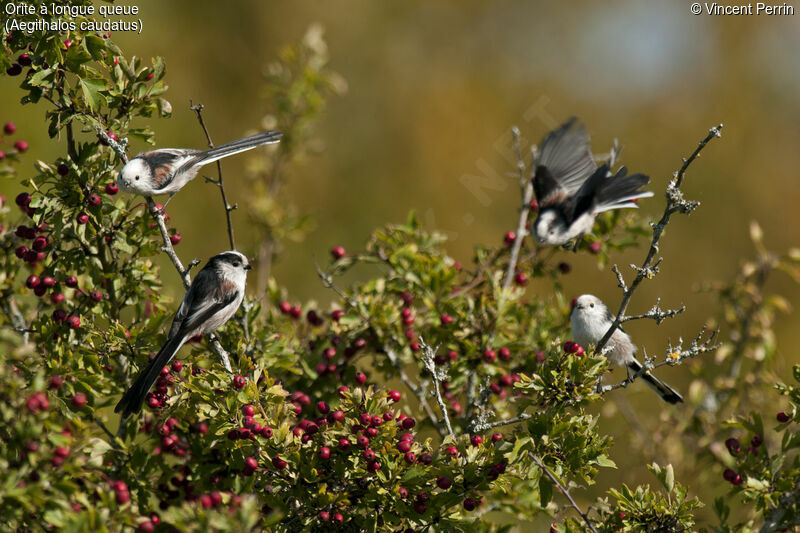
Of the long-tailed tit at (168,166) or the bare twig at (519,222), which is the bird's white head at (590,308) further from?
the long-tailed tit at (168,166)

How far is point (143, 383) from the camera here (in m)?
2.97

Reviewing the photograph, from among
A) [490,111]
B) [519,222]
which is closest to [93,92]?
[519,222]

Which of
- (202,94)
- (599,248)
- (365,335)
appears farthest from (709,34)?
(365,335)

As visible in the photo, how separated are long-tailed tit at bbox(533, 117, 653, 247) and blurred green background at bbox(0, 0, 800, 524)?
407 cm

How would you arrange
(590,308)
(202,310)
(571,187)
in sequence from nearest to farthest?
(202,310), (590,308), (571,187)

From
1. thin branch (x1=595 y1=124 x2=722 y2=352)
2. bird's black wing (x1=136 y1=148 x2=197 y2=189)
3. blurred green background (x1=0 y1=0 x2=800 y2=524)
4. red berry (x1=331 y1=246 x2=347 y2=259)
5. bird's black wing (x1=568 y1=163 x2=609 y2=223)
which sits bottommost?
thin branch (x1=595 y1=124 x2=722 y2=352)

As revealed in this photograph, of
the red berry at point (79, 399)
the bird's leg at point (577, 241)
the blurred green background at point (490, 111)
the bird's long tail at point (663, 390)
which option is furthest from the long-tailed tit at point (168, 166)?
the blurred green background at point (490, 111)

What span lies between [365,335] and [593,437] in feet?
4.77

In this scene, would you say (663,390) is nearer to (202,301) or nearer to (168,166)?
(202,301)

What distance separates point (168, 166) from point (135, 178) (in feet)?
1.65

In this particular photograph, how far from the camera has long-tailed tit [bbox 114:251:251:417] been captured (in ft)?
9.78

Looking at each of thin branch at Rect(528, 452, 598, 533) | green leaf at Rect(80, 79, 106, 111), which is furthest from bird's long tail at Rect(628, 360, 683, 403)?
green leaf at Rect(80, 79, 106, 111)

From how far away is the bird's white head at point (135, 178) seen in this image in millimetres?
3221

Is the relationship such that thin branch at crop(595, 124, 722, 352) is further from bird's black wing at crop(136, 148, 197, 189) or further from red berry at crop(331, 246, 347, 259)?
bird's black wing at crop(136, 148, 197, 189)
